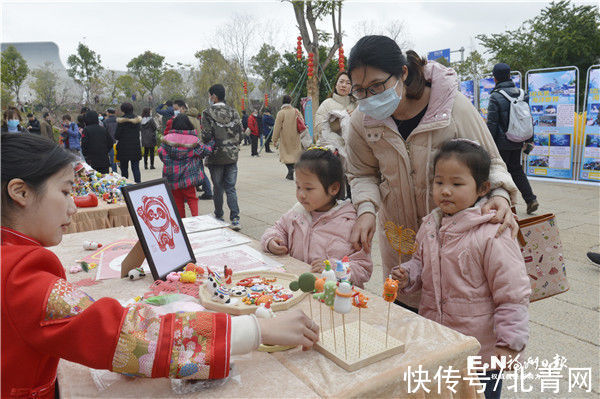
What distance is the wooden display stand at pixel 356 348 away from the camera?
1.17 meters

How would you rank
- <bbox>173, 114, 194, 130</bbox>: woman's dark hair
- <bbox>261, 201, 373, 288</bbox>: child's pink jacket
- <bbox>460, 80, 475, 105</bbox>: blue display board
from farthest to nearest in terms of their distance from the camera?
<bbox>460, 80, 475, 105</bbox>: blue display board < <bbox>173, 114, 194, 130</bbox>: woman's dark hair < <bbox>261, 201, 373, 288</bbox>: child's pink jacket

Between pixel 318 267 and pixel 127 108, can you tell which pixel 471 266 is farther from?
pixel 127 108

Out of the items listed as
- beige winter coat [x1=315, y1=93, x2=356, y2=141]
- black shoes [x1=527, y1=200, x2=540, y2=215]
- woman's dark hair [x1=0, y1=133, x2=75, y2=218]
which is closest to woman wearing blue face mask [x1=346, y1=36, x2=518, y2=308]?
woman's dark hair [x1=0, y1=133, x2=75, y2=218]

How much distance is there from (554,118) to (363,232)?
780 cm

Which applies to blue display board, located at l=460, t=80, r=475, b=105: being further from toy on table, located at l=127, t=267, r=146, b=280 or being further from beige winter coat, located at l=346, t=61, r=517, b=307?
toy on table, located at l=127, t=267, r=146, b=280

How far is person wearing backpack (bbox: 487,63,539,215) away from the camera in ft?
19.4

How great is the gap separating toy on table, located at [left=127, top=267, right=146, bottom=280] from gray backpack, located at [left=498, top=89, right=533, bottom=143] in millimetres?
5535

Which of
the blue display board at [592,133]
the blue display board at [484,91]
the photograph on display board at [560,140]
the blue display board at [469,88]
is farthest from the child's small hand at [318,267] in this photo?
the blue display board at [469,88]

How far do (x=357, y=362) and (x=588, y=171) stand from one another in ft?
28.1

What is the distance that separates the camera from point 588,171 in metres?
7.89

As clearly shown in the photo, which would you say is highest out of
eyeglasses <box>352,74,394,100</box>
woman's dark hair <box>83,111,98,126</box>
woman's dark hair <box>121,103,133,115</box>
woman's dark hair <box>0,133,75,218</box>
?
woman's dark hair <box>121,103,133,115</box>

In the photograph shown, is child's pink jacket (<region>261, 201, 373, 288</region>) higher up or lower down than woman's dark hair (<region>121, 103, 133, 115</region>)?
lower down

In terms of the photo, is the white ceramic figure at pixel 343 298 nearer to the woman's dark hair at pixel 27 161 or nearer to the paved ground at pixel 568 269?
the woman's dark hair at pixel 27 161

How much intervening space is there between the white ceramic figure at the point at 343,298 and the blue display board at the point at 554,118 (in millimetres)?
8312
